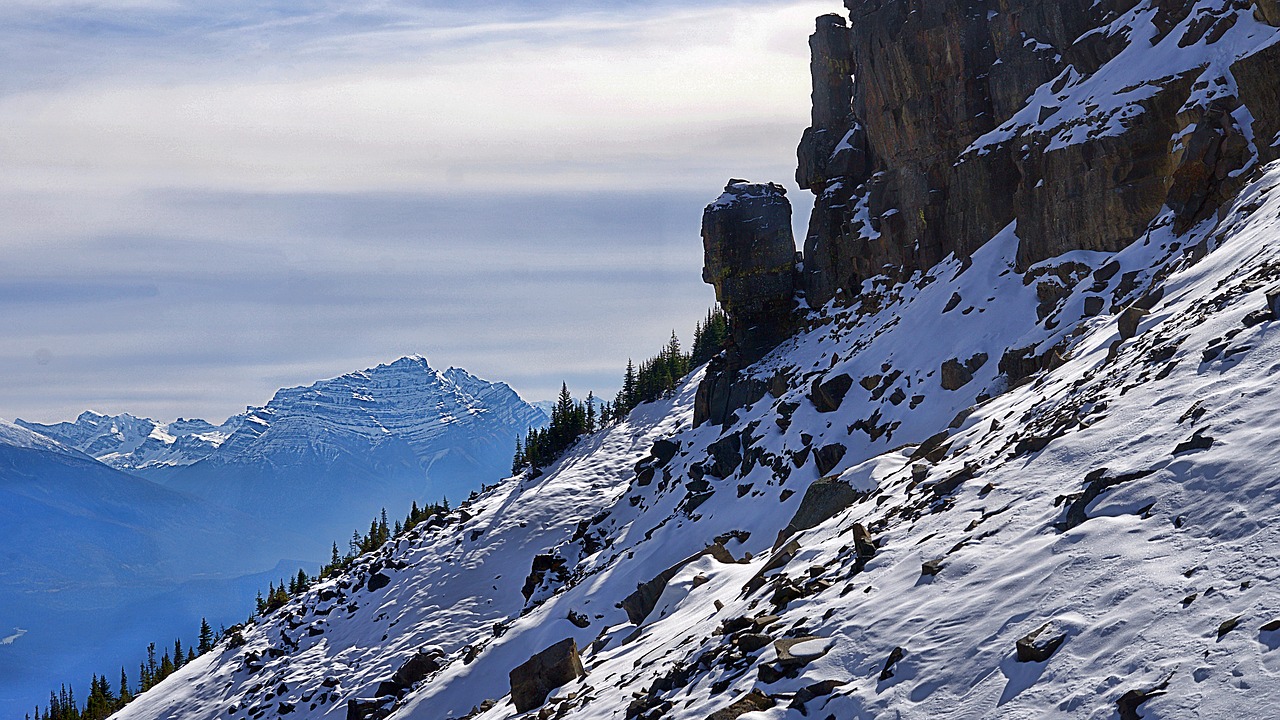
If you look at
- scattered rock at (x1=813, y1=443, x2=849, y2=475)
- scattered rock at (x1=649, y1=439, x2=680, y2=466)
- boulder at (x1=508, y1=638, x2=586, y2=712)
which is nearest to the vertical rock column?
scattered rock at (x1=649, y1=439, x2=680, y2=466)

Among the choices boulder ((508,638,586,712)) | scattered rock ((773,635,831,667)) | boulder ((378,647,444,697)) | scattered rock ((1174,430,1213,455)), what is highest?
scattered rock ((1174,430,1213,455))

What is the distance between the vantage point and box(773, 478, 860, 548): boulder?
103 feet

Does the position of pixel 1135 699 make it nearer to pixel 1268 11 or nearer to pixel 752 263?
pixel 1268 11

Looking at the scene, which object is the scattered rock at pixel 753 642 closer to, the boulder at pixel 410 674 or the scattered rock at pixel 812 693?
the scattered rock at pixel 812 693

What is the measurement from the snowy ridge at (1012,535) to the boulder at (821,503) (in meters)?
0.94

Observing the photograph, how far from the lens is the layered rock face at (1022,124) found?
36.5 m

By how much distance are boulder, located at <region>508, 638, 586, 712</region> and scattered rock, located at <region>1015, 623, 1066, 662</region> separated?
1552 cm

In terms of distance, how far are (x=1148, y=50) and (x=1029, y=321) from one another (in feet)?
42.7

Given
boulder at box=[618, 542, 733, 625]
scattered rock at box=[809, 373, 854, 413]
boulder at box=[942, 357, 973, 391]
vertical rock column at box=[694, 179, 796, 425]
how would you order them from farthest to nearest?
vertical rock column at box=[694, 179, 796, 425], scattered rock at box=[809, 373, 854, 413], boulder at box=[942, 357, 973, 391], boulder at box=[618, 542, 733, 625]

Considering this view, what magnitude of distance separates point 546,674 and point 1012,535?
49.0 ft

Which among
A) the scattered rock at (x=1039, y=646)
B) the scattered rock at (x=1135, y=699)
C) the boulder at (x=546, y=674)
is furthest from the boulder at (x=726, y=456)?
the scattered rock at (x=1135, y=699)

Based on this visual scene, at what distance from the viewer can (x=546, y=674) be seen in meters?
26.9

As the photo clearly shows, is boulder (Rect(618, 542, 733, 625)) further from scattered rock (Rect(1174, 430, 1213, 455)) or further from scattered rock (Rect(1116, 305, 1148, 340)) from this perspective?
scattered rock (Rect(1174, 430, 1213, 455))

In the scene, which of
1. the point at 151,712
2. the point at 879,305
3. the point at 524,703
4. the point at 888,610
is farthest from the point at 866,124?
the point at 151,712
